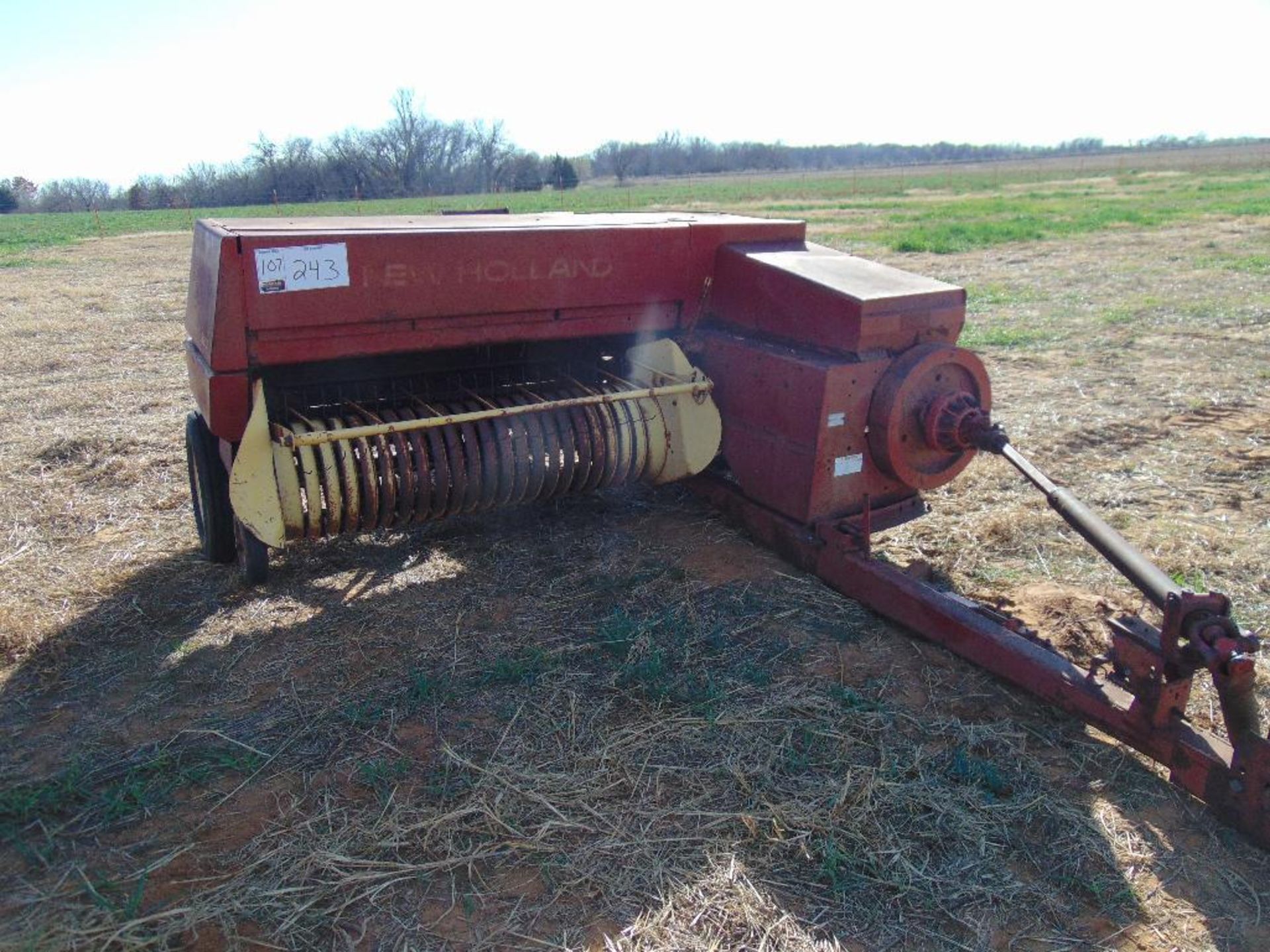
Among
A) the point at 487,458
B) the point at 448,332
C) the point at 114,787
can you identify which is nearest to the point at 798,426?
the point at 487,458

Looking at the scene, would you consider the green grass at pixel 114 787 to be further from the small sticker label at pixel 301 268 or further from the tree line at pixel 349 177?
the tree line at pixel 349 177

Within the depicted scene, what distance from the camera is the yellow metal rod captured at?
3777 millimetres

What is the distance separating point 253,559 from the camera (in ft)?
14.2

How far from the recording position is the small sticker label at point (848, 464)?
4.22 meters

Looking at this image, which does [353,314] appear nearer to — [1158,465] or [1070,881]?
[1070,881]

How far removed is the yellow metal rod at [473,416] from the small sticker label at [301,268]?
0.57 meters

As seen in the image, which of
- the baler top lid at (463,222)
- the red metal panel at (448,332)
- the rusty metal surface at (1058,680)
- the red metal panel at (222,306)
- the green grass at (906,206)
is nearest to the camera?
the rusty metal surface at (1058,680)

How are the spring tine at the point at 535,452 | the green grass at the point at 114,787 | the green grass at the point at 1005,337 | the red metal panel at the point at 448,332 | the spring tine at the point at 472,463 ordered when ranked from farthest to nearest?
the green grass at the point at 1005,337 < the spring tine at the point at 535,452 < the spring tine at the point at 472,463 < the red metal panel at the point at 448,332 < the green grass at the point at 114,787

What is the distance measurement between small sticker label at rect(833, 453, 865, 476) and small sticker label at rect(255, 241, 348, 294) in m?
2.22

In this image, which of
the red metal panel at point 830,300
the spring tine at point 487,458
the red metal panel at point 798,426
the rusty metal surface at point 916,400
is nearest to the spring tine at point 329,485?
the spring tine at point 487,458

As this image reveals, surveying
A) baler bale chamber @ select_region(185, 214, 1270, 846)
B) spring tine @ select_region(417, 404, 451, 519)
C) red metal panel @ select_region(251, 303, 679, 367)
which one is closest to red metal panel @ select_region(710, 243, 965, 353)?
baler bale chamber @ select_region(185, 214, 1270, 846)

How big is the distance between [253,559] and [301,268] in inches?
53.7

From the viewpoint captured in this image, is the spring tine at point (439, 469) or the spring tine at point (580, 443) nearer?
the spring tine at point (439, 469)

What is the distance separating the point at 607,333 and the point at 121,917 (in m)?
3.10
